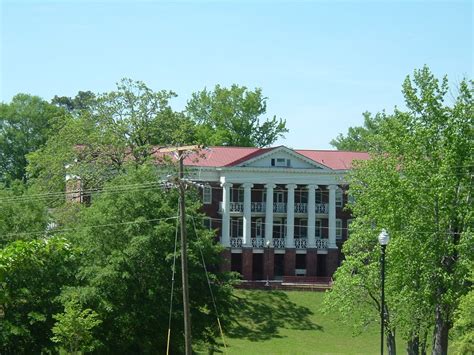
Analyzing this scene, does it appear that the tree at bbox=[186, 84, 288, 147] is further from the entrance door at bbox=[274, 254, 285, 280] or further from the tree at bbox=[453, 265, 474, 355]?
the tree at bbox=[453, 265, 474, 355]

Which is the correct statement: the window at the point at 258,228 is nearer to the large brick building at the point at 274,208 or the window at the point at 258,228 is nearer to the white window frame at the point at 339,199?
the large brick building at the point at 274,208

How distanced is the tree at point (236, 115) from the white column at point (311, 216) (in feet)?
79.4

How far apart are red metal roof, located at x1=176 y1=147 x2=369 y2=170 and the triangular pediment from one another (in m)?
0.34

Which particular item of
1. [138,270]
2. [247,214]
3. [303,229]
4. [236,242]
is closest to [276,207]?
[303,229]

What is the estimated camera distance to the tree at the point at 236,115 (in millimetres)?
91750

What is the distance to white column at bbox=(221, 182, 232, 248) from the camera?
216 ft

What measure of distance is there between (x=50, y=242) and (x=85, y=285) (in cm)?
246

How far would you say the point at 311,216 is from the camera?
2667 inches

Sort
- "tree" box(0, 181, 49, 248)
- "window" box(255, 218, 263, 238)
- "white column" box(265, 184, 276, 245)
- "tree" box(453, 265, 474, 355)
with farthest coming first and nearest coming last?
"window" box(255, 218, 263, 238)
"white column" box(265, 184, 276, 245)
"tree" box(0, 181, 49, 248)
"tree" box(453, 265, 474, 355)

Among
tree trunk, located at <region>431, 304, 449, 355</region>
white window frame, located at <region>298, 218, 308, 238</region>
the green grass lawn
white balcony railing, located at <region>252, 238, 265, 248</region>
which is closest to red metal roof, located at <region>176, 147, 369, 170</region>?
white window frame, located at <region>298, 218, 308, 238</region>

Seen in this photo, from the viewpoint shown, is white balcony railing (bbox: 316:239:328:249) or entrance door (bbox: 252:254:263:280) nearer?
entrance door (bbox: 252:254:263:280)

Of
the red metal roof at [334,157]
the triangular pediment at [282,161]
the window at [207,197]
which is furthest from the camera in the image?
the red metal roof at [334,157]

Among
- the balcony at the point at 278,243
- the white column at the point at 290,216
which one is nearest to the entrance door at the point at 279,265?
the balcony at the point at 278,243

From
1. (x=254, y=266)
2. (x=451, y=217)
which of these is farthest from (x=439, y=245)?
(x=254, y=266)
